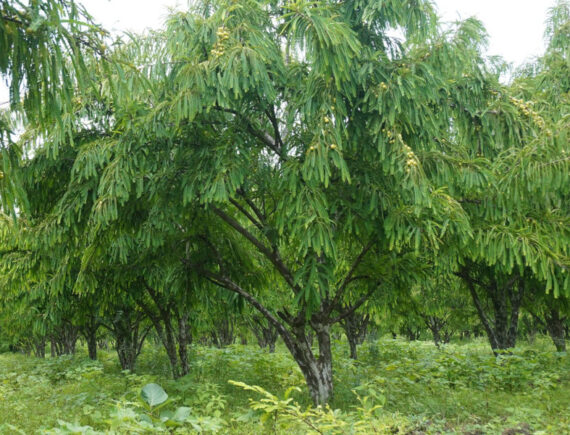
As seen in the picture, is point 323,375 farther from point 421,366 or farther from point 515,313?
point 515,313

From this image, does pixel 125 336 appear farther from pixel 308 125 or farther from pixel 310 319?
pixel 308 125

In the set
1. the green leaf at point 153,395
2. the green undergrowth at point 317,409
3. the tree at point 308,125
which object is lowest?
the green undergrowth at point 317,409

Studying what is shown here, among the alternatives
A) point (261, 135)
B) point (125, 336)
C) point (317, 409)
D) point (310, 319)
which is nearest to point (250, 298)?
point (310, 319)

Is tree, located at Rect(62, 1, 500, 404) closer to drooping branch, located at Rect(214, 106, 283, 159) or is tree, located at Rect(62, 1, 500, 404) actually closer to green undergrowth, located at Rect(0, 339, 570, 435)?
drooping branch, located at Rect(214, 106, 283, 159)

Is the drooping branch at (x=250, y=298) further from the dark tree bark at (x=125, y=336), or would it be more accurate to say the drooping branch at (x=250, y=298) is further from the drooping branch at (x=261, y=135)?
the dark tree bark at (x=125, y=336)

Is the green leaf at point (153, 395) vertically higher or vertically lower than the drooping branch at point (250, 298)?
lower

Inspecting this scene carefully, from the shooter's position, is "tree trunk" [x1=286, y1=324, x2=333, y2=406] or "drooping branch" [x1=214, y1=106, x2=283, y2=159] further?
"tree trunk" [x1=286, y1=324, x2=333, y2=406]

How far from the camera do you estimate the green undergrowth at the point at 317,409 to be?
4141 millimetres

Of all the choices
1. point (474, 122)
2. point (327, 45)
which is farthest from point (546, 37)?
point (327, 45)

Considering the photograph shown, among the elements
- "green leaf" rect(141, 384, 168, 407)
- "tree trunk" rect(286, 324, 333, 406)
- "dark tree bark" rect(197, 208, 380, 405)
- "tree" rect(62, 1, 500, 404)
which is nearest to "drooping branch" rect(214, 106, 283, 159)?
"tree" rect(62, 1, 500, 404)

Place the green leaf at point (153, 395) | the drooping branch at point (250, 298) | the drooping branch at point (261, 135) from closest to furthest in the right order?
1. the green leaf at point (153, 395)
2. the drooping branch at point (261, 135)
3. the drooping branch at point (250, 298)

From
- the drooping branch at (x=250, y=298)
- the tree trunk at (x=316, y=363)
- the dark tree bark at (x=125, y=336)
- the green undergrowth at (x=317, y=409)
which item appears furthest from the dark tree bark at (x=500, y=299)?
the dark tree bark at (x=125, y=336)

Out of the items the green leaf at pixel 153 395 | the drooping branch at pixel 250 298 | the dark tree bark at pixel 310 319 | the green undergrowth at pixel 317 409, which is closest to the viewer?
the green leaf at pixel 153 395

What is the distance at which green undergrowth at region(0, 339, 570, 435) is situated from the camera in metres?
4.14
